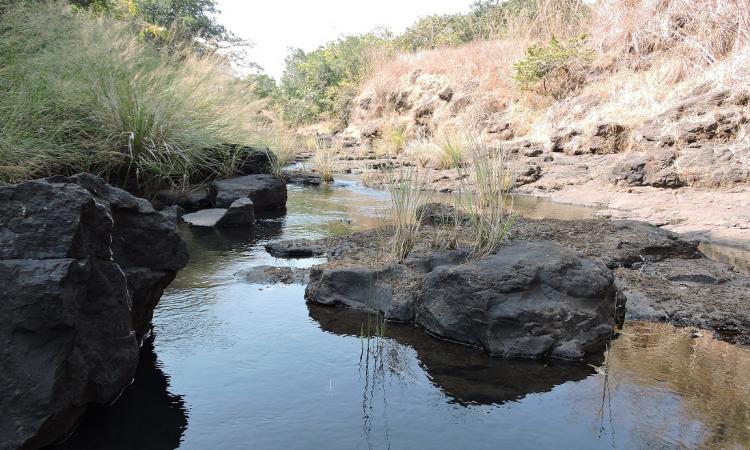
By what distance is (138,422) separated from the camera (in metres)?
2.73

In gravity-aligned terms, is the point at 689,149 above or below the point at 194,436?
above

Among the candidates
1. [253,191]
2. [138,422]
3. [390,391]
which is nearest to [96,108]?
[253,191]

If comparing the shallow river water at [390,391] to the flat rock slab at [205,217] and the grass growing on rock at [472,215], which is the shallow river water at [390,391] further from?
the flat rock slab at [205,217]

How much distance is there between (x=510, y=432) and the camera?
108 inches

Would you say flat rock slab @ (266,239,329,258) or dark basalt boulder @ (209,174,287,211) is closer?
flat rock slab @ (266,239,329,258)

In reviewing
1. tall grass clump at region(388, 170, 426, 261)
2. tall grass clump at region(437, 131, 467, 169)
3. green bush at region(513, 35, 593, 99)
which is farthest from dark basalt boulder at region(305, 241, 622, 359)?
green bush at region(513, 35, 593, 99)

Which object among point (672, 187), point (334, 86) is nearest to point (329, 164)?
point (672, 187)

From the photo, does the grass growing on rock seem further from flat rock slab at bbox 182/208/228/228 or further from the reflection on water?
flat rock slab at bbox 182/208/228/228

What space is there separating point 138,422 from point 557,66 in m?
14.5

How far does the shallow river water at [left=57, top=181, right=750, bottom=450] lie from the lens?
265cm

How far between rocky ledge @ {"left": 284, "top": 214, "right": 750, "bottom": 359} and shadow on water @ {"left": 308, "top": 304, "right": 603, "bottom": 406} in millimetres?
99

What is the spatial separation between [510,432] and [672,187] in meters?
7.62

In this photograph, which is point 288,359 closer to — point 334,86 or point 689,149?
point 689,149

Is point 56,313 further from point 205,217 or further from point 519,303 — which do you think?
point 205,217
